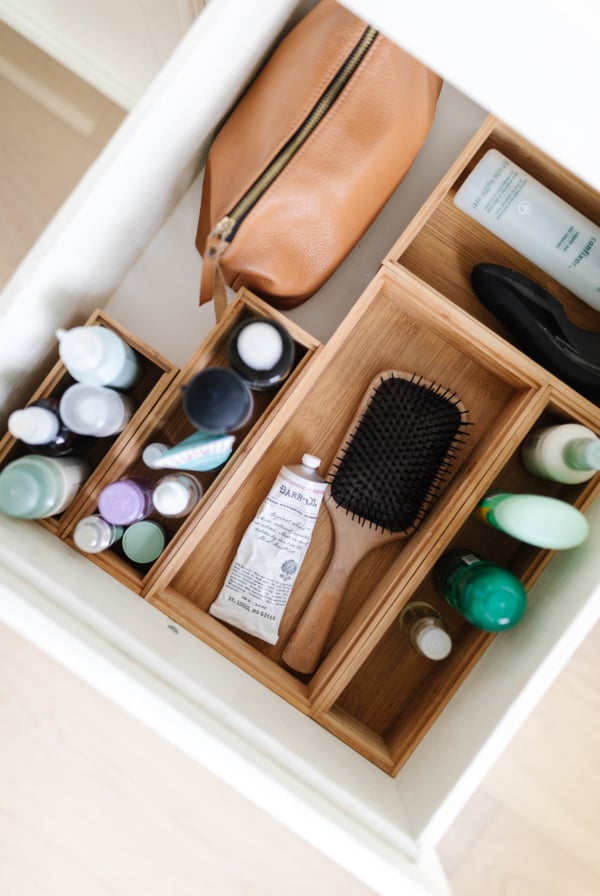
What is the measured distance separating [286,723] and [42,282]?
39cm

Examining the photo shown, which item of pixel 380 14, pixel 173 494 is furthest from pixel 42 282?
pixel 380 14

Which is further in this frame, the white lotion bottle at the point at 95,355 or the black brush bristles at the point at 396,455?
the black brush bristles at the point at 396,455

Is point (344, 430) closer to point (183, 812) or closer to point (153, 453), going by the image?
point (153, 453)

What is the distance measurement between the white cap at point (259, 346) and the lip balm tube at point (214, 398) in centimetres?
6

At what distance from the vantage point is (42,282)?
1.57ft

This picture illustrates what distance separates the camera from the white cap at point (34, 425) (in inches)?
18.5

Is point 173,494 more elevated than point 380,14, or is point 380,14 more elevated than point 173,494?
point 380,14

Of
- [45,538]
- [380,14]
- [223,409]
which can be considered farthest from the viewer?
[45,538]

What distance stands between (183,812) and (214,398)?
23.0 inches

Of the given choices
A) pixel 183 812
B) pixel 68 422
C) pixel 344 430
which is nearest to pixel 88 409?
pixel 68 422

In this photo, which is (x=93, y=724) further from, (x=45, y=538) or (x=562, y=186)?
(x=562, y=186)

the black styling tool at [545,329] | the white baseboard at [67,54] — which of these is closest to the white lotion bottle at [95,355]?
the black styling tool at [545,329]

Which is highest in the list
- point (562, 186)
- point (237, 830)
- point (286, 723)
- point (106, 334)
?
point (562, 186)

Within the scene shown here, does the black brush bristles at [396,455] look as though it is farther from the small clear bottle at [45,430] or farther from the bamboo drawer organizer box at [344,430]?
the small clear bottle at [45,430]
